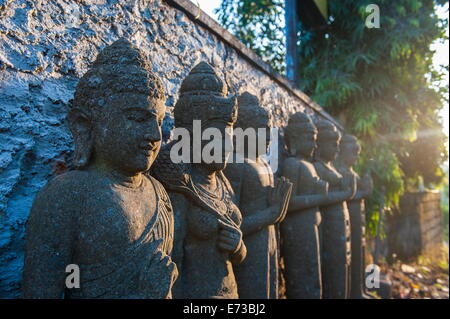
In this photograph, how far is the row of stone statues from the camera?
1.26m

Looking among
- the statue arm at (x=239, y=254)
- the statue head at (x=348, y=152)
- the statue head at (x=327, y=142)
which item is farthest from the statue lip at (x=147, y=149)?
the statue head at (x=348, y=152)

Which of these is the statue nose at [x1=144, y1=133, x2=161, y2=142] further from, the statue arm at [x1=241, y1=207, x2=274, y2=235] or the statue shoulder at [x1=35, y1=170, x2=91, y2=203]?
the statue arm at [x1=241, y1=207, x2=274, y2=235]

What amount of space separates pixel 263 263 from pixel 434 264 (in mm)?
10530

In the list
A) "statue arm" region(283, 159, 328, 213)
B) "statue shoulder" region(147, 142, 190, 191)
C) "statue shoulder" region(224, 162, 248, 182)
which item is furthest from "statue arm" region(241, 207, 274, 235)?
"statue arm" region(283, 159, 328, 213)

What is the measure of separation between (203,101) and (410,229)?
10503 millimetres

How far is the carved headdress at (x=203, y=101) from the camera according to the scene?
6.30ft

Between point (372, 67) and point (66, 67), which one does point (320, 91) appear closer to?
point (372, 67)

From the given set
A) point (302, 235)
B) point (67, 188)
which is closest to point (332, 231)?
point (302, 235)

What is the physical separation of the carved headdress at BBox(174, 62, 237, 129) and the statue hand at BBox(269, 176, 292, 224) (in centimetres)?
75

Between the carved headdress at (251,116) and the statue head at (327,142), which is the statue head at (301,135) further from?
the carved headdress at (251,116)

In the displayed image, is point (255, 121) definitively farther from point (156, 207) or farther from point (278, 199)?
point (156, 207)

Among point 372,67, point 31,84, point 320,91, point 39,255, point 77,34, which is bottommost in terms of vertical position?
point 39,255
